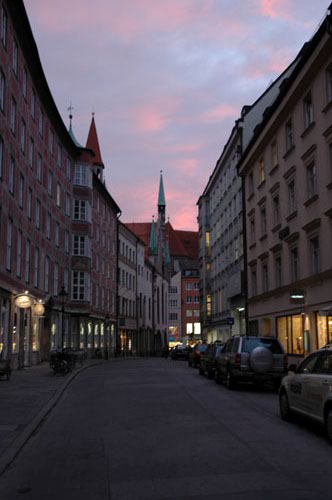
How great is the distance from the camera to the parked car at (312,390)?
922 centimetres

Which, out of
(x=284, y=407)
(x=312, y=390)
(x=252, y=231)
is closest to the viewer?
(x=312, y=390)

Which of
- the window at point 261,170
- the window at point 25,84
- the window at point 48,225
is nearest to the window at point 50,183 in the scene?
the window at point 48,225

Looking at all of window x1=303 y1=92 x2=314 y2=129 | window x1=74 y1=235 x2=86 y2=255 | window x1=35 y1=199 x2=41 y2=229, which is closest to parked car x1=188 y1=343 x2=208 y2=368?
window x1=35 y1=199 x2=41 y2=229

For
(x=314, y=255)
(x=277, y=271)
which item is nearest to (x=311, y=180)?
(x=314, y=255)

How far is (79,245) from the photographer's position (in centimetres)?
4641

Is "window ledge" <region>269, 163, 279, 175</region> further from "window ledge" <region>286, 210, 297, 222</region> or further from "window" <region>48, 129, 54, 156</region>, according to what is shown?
"window" <region>48, 129, 54, 156</region>

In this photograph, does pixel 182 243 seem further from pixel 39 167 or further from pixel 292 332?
pixel 292 332

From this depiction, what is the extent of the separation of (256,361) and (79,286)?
99.5ft

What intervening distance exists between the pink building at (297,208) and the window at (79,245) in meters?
16.3

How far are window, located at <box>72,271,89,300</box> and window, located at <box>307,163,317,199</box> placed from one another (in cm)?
2581

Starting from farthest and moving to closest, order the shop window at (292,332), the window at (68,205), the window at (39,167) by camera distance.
A: the window at (68,205) < the window at (39,167) < the shop window at (292,332)

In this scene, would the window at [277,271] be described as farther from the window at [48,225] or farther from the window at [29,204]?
the window at [48,225]

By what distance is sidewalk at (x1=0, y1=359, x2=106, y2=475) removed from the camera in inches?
346

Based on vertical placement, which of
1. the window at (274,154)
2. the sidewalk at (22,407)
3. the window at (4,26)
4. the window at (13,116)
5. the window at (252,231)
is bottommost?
the sidewalk at (22,407)
